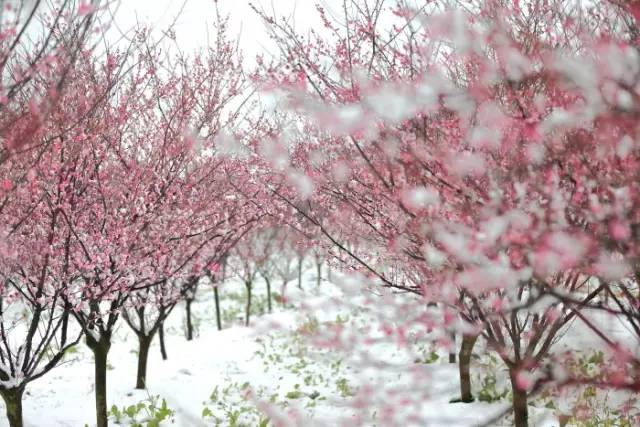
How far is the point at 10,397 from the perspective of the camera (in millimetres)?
6238

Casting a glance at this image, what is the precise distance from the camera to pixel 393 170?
14.6 ft

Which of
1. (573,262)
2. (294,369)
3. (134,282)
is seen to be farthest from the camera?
(294,369)

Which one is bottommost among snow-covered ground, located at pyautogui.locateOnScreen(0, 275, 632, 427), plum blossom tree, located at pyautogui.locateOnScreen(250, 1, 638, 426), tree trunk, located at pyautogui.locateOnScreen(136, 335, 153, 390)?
snow-covered ground, located at pyautogui.locateOnScreen(0, 275, 632, 427)

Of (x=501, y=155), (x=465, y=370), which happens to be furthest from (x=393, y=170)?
(x=465, y=370)

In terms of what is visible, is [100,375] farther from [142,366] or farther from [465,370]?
[465,370]

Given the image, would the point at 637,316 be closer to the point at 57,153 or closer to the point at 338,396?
the point at 57,153

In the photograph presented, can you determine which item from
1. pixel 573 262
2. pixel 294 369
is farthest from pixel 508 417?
pixel 294 369

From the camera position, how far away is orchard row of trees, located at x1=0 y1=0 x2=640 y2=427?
2.58 m

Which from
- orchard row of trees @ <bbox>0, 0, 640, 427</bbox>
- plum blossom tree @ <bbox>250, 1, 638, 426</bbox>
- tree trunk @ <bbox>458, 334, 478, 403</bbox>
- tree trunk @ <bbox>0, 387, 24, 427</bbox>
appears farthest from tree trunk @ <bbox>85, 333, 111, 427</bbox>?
tree trunk @ <bbox>458, 334, 478, 403</bbox>

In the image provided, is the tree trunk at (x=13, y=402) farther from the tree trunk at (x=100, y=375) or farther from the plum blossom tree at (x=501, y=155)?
the plum blossom tree at (x=501, y=155)

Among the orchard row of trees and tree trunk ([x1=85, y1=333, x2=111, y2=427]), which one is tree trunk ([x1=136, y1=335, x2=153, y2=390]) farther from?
tree trunk ([x1=85, y1=333, x2=111, y2=427])

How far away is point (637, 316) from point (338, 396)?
7876 mm

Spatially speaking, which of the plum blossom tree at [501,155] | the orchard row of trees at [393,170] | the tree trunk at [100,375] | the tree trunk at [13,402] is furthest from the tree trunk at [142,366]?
the plum blossom tree at [501,155]

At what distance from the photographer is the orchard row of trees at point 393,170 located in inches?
102
